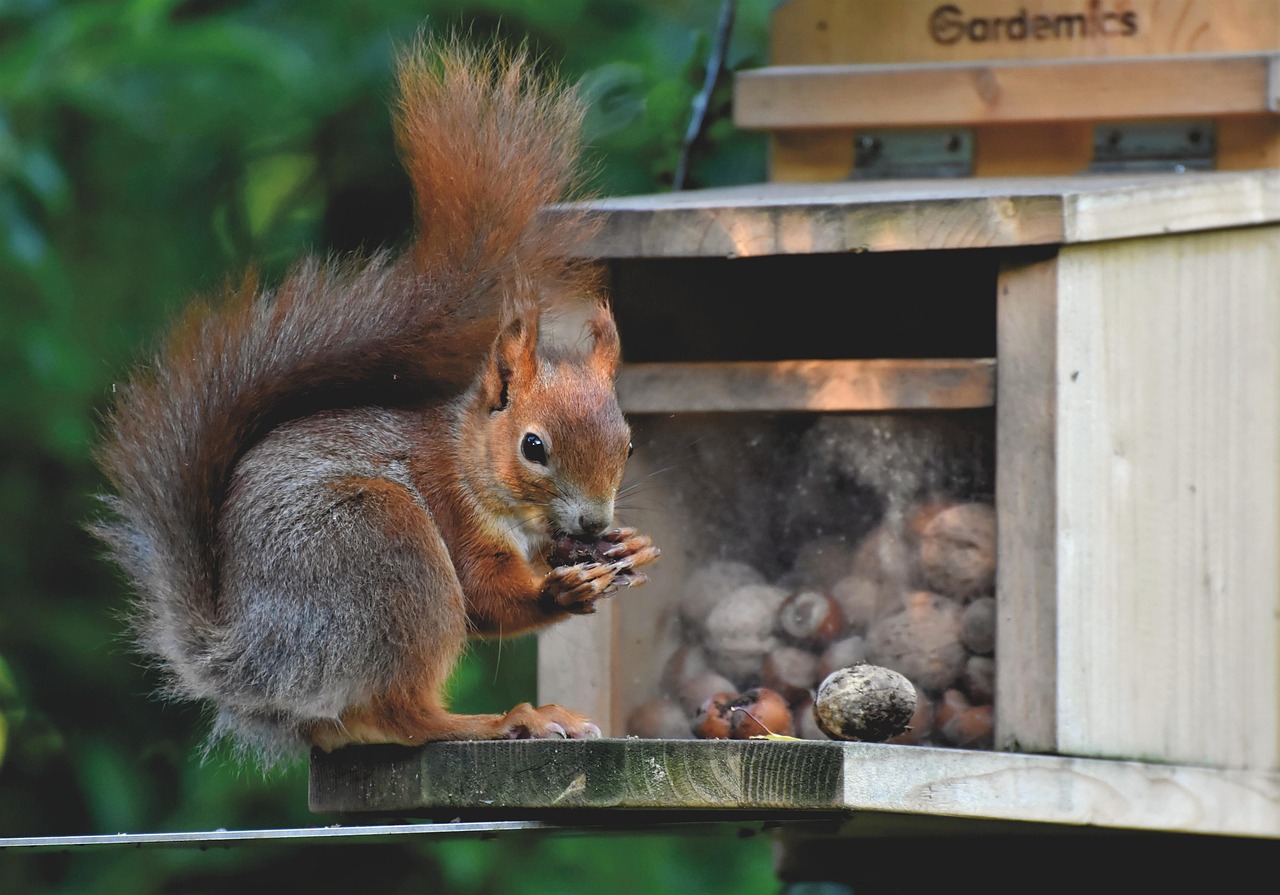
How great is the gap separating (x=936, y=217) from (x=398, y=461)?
533mm

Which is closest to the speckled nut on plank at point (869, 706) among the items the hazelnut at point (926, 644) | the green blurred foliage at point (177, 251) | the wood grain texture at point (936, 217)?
the hazelnut at point (926, 644)

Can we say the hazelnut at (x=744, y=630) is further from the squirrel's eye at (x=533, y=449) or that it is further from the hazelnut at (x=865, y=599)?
the squirrel's eye at (x=533, y=449)

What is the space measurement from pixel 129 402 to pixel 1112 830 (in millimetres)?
989

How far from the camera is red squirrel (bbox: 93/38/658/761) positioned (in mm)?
1617

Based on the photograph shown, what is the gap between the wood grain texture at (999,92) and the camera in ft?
6.76

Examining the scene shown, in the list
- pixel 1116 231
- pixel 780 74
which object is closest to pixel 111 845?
pixel 1116 231

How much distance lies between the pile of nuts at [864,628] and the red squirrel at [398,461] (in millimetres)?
189

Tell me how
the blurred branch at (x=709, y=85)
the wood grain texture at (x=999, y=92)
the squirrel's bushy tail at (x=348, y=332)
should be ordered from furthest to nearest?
1. the blurred branch at (x=709, y=85)
2. the wood grain texture at (x=999, y=92)
3. the squirrel's bushy tail at (x=348, y=332)

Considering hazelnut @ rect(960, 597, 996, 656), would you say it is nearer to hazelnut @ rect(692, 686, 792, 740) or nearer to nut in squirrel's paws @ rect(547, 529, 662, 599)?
hazelnut @ rect(692, 686, 792, 740)

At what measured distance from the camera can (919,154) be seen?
219 centimetres

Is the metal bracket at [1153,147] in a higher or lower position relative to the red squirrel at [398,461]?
higher

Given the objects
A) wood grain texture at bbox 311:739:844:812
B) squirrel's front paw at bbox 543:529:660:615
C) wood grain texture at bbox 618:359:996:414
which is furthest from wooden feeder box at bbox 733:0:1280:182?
wood grain texture at bbox 311:739:844:812

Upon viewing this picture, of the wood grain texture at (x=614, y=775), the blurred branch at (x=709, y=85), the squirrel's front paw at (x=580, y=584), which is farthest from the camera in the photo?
the blurred branch at (x=709, y=85)

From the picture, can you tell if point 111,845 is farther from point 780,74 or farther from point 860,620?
point 780,74
